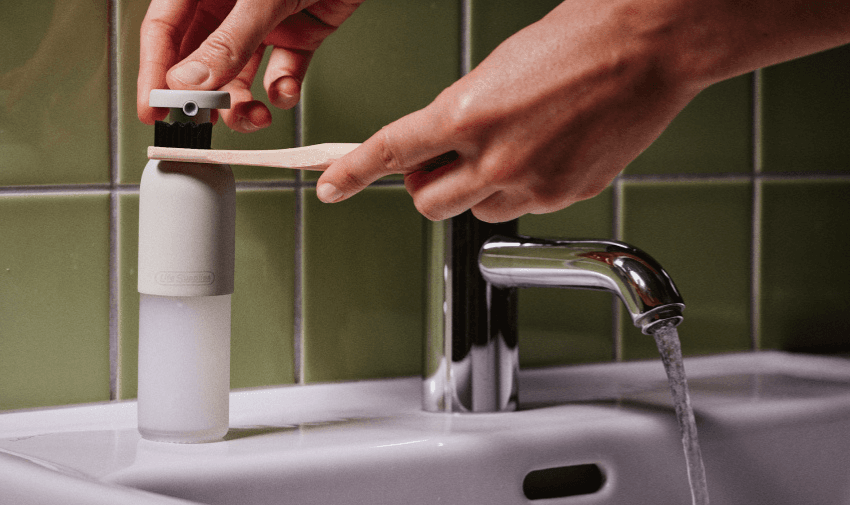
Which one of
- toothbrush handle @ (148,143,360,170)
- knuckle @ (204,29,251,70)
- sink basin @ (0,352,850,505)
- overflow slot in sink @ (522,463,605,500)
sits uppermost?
knuckle @ (204,29,251,70)

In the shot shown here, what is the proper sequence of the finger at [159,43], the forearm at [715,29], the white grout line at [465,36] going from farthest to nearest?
the white grout line at [465,36], the finger at [159,43], the forearm at [715,29]

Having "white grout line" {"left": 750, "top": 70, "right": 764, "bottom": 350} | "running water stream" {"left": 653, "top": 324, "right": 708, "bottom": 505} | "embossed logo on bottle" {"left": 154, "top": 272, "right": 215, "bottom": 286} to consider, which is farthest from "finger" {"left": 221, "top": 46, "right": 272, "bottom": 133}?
"white grout line" {"left": 750, "top": 70, "right": 764, "bottom": 350}

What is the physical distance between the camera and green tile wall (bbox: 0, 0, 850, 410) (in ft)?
1.51

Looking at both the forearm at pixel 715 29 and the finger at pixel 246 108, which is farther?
the finger at pixel 246 108

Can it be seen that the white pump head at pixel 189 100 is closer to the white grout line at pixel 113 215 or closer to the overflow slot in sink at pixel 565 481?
the white grout line at pixel 113 215

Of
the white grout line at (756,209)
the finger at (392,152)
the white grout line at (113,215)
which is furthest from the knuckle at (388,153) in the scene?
the white grout line at (756,209)

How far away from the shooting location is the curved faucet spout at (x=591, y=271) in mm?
384

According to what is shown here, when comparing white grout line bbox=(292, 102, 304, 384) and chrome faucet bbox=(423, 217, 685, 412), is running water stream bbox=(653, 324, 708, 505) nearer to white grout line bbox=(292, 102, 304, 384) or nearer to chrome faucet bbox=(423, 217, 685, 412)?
chrome faucet bbox=(423, 217, 685, 412)

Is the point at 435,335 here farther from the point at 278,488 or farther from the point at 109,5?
the point at 109,5

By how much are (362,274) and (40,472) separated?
0.24 m

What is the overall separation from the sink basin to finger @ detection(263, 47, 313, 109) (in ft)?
0.58

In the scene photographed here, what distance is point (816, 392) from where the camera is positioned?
0.54 metres

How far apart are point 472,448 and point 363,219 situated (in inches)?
6.7

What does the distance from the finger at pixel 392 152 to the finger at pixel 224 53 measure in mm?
75
